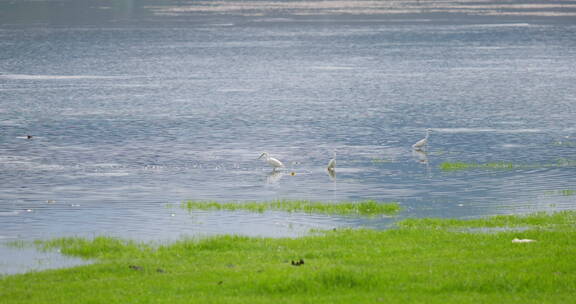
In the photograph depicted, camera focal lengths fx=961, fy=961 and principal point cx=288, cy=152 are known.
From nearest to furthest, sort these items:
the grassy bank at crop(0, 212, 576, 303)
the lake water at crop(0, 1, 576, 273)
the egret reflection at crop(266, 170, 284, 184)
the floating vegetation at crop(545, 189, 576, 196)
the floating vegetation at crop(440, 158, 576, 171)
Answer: the grassy bank at crop(0, 212, 576, 303)
the lake water at crop(0, 1, 576, 273)
the floating vegetation at crop(545, 189, 576, 196)
the egret reflection at crop(266, 170, 284, 184)
the floating vegetation at crop(440, 158, 576, 171)

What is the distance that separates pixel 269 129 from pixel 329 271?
39700 millimetres

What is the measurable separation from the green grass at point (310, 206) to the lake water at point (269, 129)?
0.82 metres

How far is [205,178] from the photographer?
42.7m

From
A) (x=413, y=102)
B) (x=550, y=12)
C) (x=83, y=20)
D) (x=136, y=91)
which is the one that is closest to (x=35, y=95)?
(x=136, y=91)

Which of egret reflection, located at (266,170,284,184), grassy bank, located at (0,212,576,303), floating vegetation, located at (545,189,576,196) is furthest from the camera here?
egret reflection, located at (266,170,284,184)

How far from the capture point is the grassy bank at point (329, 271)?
60.8ft

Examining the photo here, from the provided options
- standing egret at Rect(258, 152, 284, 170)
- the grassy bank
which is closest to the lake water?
standing egret at Rect(258, 152, 284, 170)

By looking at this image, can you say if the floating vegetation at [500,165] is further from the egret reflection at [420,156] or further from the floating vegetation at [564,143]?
the floating vegetation at [564,143]

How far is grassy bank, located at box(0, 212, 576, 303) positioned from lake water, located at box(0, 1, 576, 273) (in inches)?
149

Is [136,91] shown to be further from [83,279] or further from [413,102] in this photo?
[83,279]

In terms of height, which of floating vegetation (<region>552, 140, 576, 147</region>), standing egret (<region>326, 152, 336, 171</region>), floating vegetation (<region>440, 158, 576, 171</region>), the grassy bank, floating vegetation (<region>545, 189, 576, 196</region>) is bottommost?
floating vegetation (<region>545, 189, 576, 196</region>)

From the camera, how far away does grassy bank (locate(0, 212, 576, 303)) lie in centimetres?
1853

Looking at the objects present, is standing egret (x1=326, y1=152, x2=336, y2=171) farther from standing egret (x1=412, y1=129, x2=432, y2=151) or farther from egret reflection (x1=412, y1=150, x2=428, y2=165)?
standing egret (x1=412, y1=129, x2=432, y2=151)

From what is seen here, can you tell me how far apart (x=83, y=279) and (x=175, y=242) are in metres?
6.42
